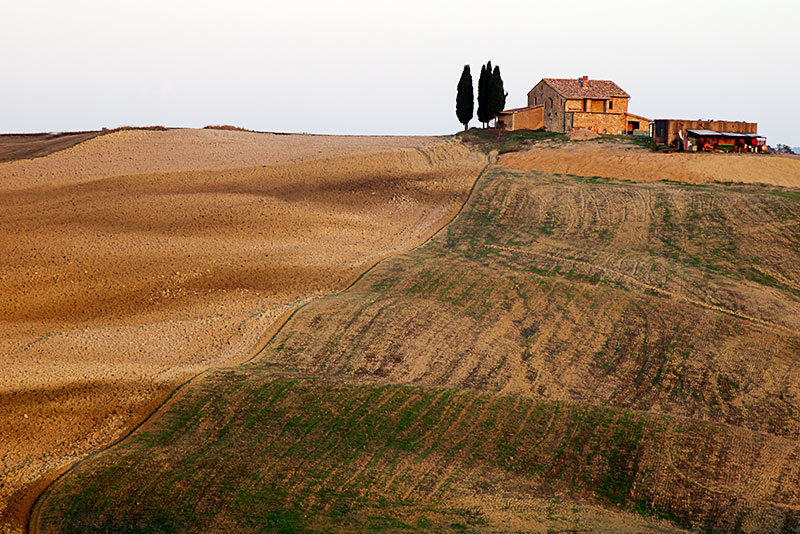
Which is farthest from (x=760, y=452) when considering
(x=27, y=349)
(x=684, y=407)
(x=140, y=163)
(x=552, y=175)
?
(x=140, y=163)

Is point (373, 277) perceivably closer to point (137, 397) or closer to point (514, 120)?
point (137, 397)

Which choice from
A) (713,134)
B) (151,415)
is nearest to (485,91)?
(713,134)

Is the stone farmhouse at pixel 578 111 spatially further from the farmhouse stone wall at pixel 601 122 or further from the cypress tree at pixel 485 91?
the cypress tree at pixel 485 91

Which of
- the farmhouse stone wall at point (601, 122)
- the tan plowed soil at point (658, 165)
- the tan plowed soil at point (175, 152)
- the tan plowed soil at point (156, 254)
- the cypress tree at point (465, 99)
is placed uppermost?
the cypress tree at point (465, 99)

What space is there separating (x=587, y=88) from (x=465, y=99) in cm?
1134

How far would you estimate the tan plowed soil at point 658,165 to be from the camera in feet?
167

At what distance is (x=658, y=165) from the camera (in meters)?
53.1

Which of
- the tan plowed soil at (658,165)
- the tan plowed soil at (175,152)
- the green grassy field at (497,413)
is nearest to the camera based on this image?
the green grassy field at (497,413)

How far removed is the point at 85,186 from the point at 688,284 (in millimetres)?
34714

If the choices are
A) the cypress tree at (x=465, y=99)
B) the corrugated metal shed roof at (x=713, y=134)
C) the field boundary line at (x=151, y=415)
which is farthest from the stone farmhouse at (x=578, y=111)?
Result: the field boundary line at (x=151, y=415)

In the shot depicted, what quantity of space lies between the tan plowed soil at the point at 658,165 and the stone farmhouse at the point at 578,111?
949 cm

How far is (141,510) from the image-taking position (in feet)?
57.5

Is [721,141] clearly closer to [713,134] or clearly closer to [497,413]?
[713,134]

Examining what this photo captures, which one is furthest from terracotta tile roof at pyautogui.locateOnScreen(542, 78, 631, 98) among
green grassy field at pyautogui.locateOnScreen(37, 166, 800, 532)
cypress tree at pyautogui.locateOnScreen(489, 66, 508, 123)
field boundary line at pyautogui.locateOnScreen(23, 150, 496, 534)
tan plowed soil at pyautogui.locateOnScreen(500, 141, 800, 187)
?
field boundary line at pyautogui.locateOnScreen(23, 150, 496, 534)
